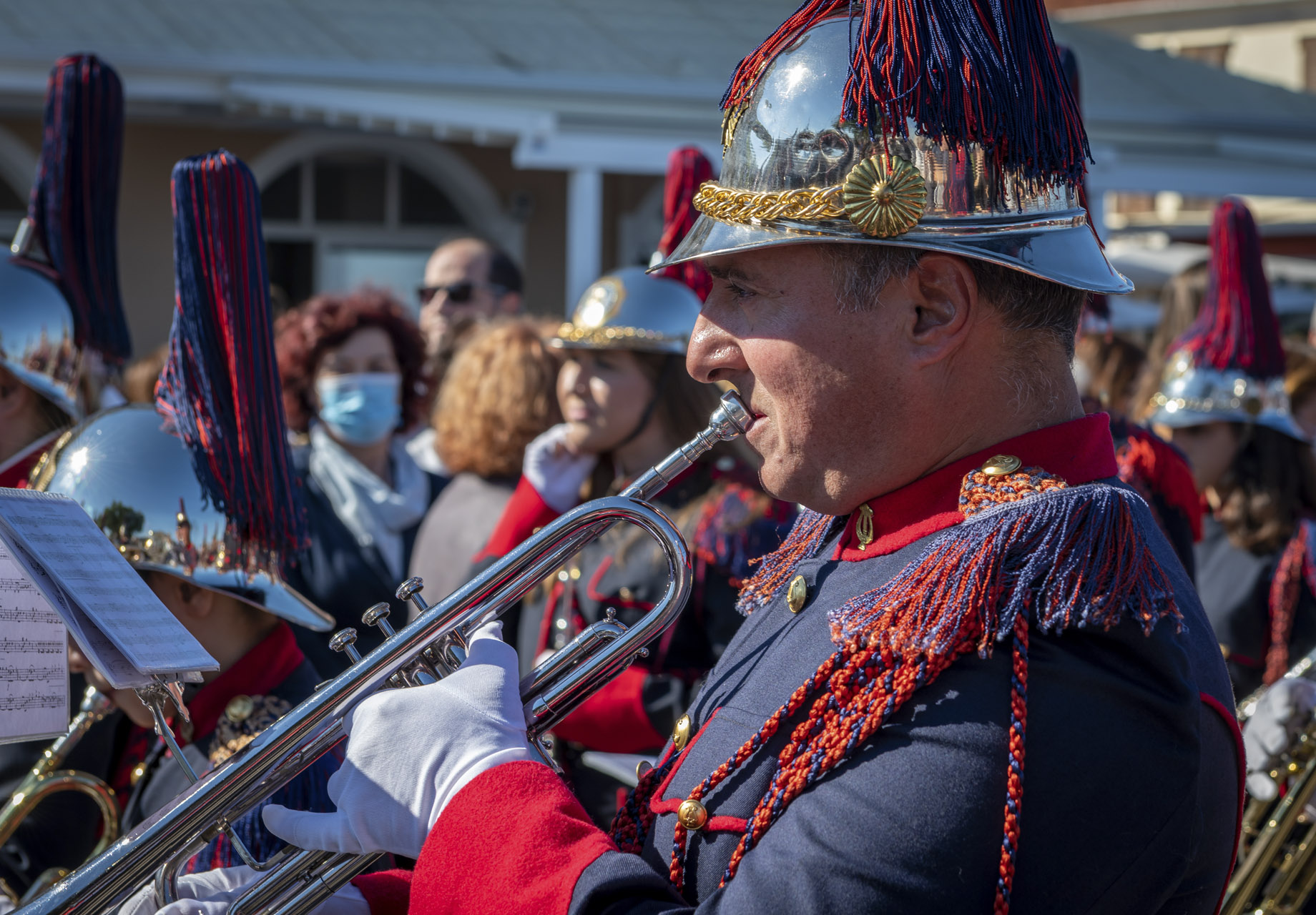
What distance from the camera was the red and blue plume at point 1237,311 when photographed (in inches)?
175

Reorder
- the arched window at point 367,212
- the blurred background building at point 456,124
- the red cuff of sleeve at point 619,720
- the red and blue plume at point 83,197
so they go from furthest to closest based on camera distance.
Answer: the arched window at point 367,212 → the blurred background building at point 456,124 → the red cuff of sleeve at point 619,720 → the red and blue plume at point 83,197

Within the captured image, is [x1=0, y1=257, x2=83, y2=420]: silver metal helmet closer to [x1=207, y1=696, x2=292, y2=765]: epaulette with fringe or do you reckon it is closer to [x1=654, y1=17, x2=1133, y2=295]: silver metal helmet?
[x1=207, y1=696, x2=292, y2=765]: epaulette with fringe

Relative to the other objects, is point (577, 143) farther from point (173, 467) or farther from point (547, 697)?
point (547, 697)

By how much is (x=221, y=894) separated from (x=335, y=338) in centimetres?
377

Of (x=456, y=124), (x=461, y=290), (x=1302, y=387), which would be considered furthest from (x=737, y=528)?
(x=456, y=124)

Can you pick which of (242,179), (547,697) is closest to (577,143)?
(242,179)

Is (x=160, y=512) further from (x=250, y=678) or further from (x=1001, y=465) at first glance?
(x=1001, y=465)

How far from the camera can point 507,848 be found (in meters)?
1.50

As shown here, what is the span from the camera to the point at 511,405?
15.6 feet

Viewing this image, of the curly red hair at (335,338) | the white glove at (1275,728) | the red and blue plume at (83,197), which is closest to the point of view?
the white glove at (1275,728)

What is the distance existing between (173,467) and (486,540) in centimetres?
214

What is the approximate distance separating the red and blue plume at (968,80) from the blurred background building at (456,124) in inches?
303

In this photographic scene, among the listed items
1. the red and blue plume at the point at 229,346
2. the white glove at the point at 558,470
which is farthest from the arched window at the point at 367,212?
the red and blue plume at the point at 229,346

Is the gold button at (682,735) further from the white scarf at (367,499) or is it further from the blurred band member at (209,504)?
the white scarf at (367,499)
